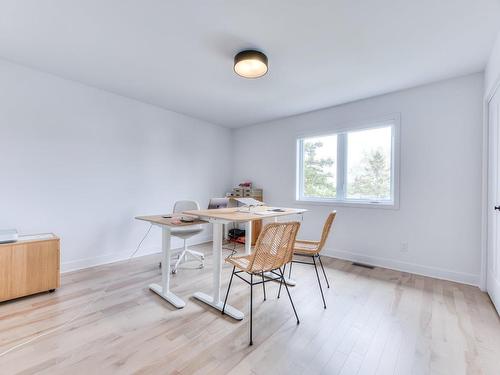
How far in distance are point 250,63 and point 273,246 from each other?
1.70 m

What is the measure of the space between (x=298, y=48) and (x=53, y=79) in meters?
2.85

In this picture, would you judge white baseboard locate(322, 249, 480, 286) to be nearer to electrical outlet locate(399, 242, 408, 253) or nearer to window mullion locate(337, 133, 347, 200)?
electrical outlet locate(399, 242, 408, 253)

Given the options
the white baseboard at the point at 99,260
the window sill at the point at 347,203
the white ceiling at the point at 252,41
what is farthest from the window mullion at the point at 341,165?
the white baseboard at the point at 99,260

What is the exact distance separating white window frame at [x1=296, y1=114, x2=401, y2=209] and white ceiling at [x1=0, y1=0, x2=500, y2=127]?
447mm

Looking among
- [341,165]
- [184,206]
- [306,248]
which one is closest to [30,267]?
[184,206]

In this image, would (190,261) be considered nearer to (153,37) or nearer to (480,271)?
(153,37)

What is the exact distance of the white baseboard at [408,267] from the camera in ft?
8.97

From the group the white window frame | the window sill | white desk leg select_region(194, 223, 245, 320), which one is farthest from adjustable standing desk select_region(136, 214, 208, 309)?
the white window frame

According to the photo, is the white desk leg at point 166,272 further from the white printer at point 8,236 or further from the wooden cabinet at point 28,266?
the white printer at point 8,236

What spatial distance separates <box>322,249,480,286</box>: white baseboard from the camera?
8.97ft

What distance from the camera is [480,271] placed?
8.62 ft

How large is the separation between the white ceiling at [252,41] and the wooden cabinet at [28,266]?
188cm

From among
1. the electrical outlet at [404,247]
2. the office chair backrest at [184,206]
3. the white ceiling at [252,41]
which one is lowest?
the electrical outlet at [404,247]

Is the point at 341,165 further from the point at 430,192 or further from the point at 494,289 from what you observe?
the point at 494,289
